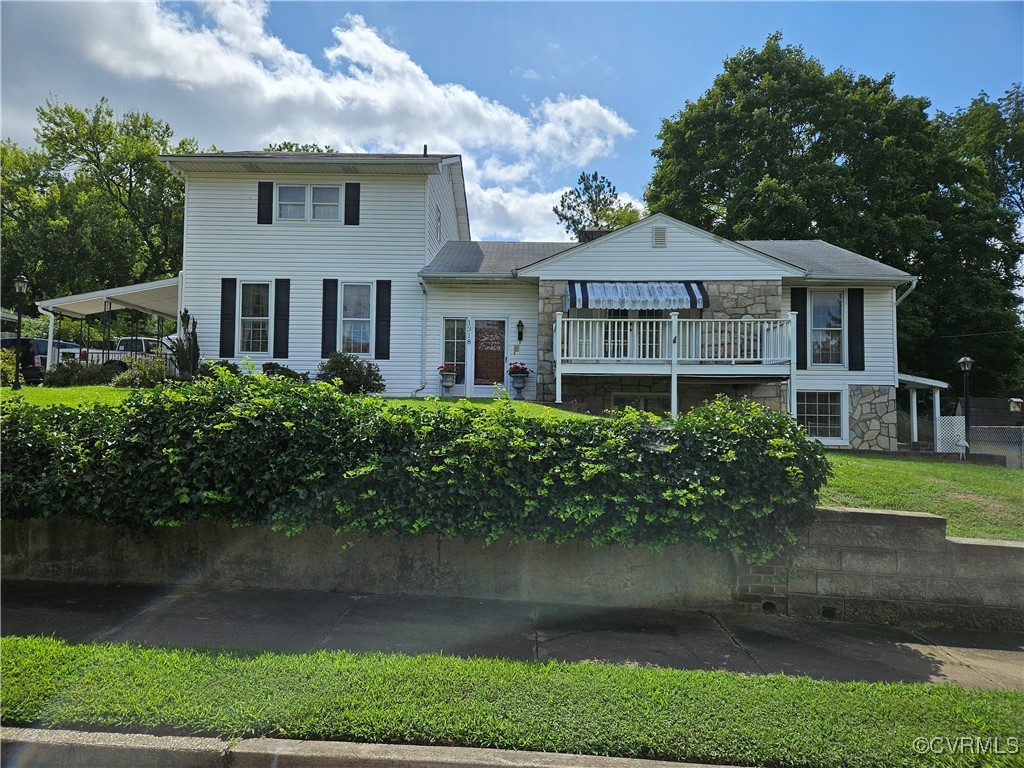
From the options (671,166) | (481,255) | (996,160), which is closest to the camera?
(481,255)

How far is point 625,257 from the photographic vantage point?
14383 mm

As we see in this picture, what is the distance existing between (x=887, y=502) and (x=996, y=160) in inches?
1413

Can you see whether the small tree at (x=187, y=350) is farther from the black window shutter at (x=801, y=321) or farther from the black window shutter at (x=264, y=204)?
the black window shutter at (x=801, y=321)

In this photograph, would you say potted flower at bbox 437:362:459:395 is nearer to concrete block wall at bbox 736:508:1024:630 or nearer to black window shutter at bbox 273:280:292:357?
black window shutter at bbox 273:280:292:357

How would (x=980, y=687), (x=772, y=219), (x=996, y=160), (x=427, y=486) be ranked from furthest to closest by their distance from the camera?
(x=996, y=160)
(x=772, y=219)
(x=427, y=486)
(x=980, y=687)

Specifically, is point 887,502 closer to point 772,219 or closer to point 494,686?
point 494,686

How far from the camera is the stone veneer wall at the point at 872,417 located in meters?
14.7

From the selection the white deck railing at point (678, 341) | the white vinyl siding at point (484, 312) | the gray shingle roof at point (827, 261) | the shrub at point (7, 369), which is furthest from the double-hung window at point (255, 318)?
the gray shingle roof at point (827, 261)

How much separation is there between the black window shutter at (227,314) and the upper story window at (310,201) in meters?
2.21

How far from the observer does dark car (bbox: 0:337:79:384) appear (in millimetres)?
17188

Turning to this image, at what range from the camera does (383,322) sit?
15133 mm

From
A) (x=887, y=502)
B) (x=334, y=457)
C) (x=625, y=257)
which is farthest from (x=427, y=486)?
(x=625, y=257)

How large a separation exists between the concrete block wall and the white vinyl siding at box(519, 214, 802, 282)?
10.1 m

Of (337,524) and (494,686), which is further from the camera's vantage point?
(337,524)
